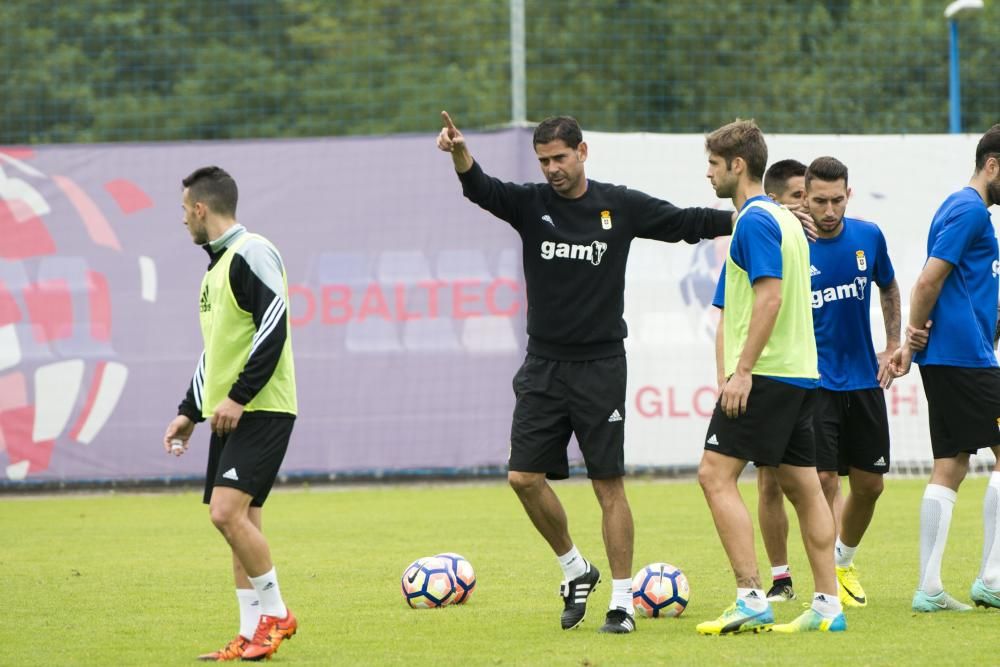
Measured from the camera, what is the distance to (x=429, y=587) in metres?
8.08

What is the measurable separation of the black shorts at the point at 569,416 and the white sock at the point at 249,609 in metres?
1.49

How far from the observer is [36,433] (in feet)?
51.7

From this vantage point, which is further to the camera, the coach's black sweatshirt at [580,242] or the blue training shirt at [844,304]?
the blue training shirt at [844,304]

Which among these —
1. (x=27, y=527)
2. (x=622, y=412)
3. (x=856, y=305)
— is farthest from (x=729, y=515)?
(x=27, y=527)

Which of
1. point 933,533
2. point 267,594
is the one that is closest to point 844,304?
point 933,533

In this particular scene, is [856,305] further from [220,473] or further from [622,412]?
[220,473]

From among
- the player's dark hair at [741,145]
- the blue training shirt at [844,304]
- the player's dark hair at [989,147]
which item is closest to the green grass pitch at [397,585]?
the blue training shirt at [844,304]

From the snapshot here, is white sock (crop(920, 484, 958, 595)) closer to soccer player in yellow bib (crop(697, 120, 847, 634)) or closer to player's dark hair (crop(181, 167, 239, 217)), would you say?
soccer player in yellow bib (crop(697, 120, 847, 634))

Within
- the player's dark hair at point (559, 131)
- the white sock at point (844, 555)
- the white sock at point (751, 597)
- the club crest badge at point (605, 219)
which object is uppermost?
the player's dark hair at point (559, 131)

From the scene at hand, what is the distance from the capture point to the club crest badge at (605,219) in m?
7.51

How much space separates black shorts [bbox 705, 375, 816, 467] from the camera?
6.80 metres

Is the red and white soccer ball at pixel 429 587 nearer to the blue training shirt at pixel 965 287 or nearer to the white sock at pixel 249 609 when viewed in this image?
the white sock at pixel 249 609

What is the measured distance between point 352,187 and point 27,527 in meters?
5.25

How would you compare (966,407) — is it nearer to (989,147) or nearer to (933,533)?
(933,533)
